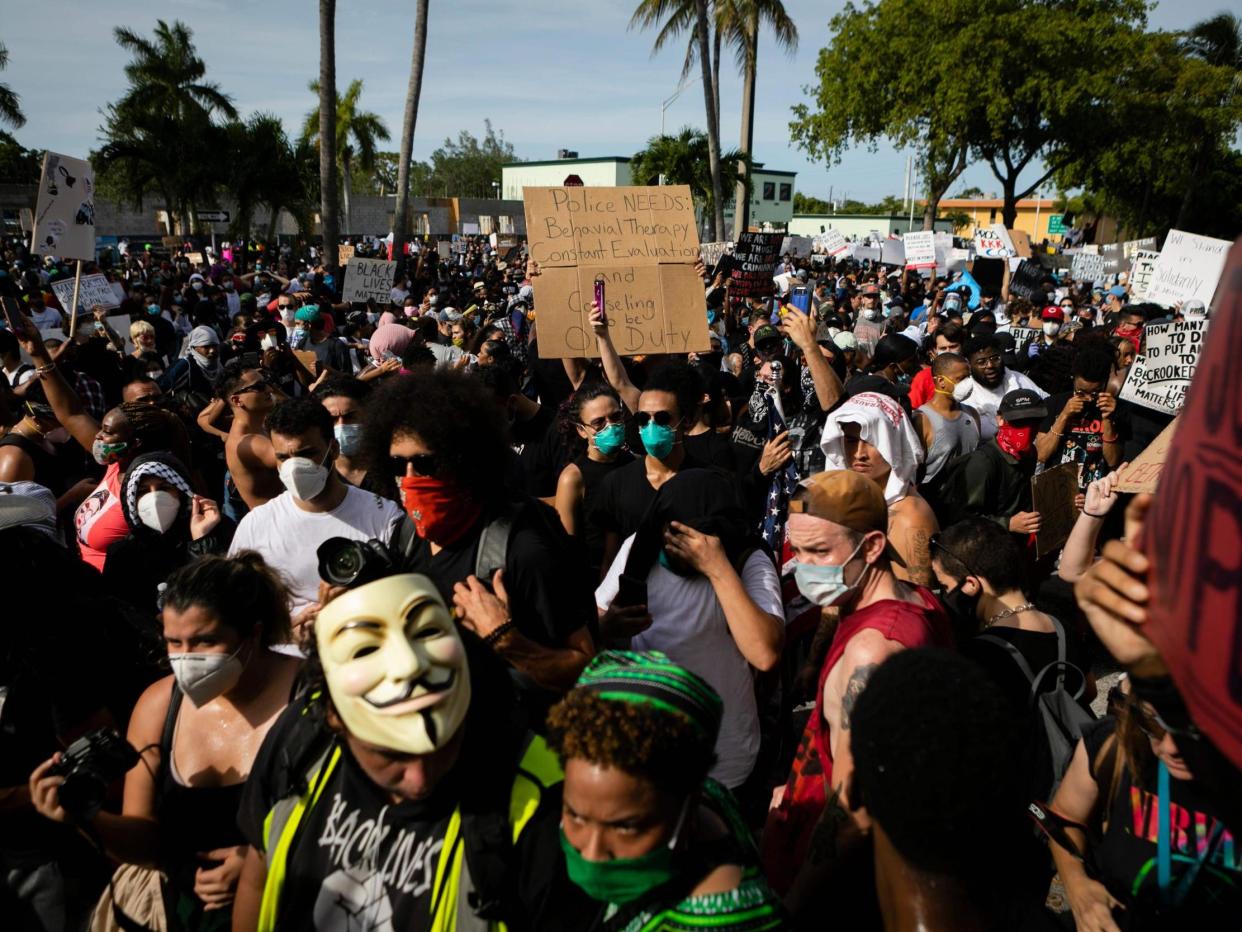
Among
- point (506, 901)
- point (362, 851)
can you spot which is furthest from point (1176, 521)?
point (362, 851)

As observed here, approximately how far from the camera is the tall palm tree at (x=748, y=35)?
2739 cm

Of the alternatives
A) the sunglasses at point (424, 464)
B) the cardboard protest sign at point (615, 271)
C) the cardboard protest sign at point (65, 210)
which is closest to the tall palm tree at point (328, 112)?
the cardboard protest sign at point (65, 210)

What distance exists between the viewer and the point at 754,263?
11250 millimetres

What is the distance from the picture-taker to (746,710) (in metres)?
3.04

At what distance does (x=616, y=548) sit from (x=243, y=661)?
6.29 feet

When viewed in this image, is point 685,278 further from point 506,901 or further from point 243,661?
point 506,901

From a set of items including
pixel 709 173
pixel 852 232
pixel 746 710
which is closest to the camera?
pixel 746 710

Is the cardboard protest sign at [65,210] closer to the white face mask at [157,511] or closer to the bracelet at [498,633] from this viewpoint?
the white face mask at [157,511]

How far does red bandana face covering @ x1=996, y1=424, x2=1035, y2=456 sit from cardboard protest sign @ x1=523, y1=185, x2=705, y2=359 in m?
2.12

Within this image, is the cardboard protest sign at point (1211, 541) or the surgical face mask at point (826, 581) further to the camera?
the surgical face mask at point (826, 581)

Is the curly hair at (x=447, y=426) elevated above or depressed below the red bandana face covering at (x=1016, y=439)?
above

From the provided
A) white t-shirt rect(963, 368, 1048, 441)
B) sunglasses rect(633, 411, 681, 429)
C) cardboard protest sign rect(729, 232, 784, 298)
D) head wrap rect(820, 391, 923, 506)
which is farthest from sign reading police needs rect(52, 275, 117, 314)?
white t-shirt rect(963, 368, 1048, 441)

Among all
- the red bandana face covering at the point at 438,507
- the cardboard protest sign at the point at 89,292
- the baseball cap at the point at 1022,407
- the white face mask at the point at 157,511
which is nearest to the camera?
the red bandana face covering at the point at 438,507

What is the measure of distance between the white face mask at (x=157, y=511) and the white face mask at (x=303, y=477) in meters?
0.66
